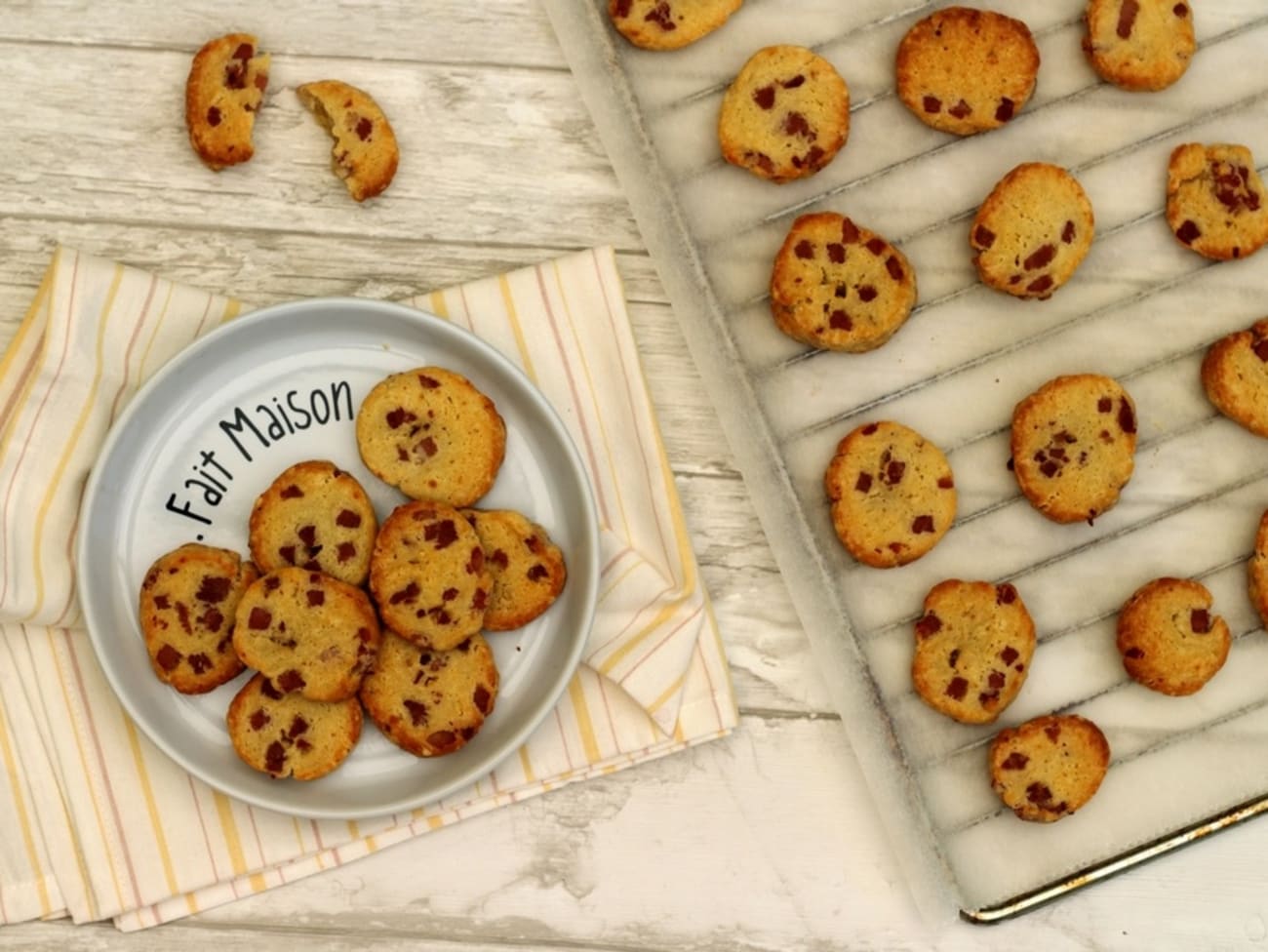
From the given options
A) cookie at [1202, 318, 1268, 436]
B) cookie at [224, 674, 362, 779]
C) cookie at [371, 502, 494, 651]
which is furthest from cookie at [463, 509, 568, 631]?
cookie at [1202, 318, 1268, 436]

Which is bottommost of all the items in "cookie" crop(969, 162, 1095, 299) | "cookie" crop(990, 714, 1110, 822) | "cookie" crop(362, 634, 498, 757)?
"cookie" crop(990, 714, 1110, 822)

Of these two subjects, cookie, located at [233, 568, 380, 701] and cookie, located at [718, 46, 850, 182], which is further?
cookie, located at [718, 46, 850, 182]

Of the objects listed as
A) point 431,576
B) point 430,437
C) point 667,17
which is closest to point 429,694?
point 431,576

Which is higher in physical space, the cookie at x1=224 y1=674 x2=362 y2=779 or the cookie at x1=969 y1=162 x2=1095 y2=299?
the cookie at x1=969 y1=162 x2=1095 y2=299

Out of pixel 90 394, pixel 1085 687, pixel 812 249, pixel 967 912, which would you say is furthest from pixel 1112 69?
pixel 90 394

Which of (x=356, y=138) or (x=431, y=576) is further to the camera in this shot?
(x=356, y=138)

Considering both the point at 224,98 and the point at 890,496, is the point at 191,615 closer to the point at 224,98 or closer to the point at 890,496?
the point at 224,98

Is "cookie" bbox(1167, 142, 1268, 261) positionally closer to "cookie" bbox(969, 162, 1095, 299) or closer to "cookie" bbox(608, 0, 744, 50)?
"cookie" bbox(969, 162, 1095, 299)
